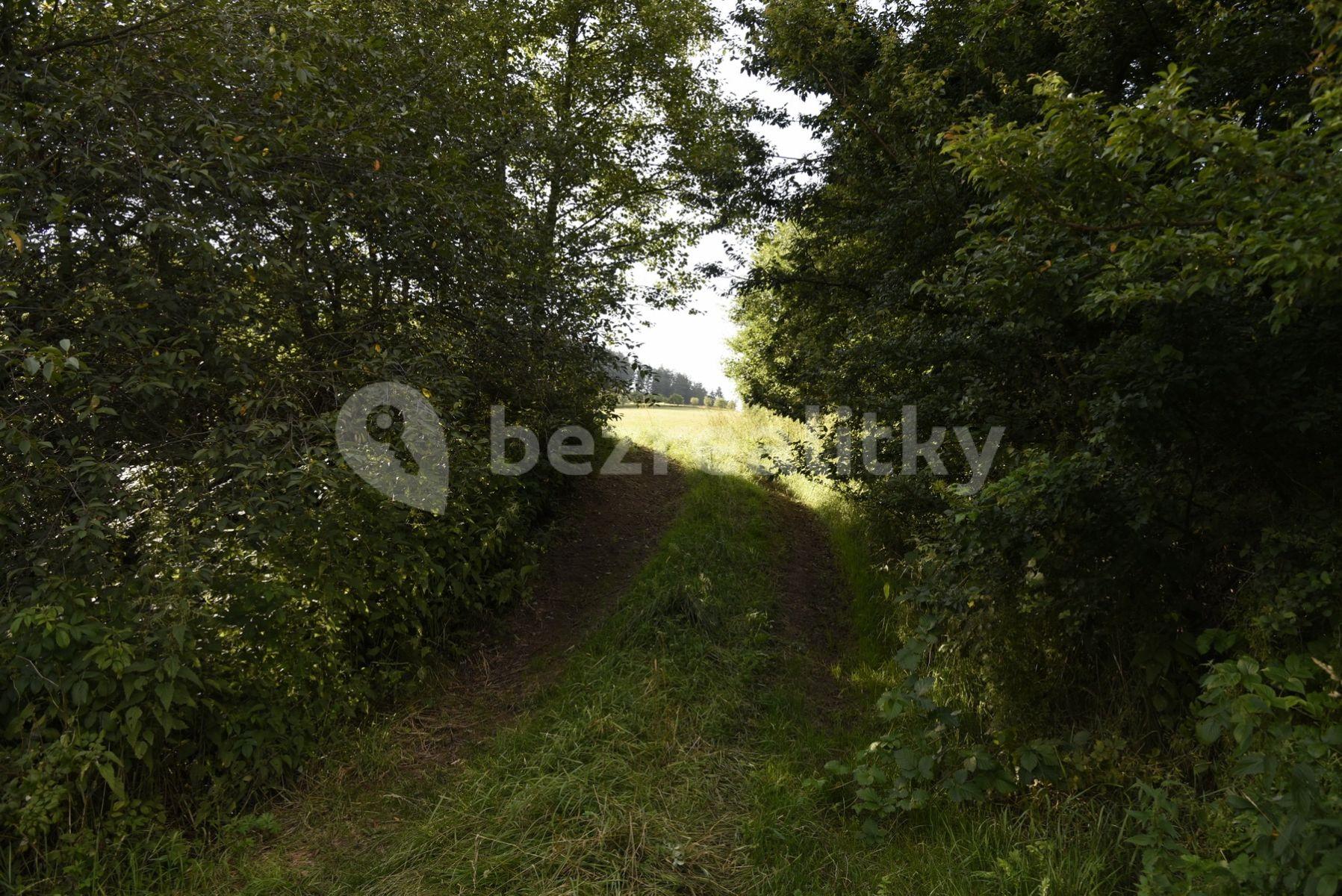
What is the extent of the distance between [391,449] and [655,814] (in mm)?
2776

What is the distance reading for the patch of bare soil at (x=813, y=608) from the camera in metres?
5.69

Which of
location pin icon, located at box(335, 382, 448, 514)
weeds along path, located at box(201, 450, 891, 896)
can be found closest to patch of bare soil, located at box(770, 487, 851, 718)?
weeds along path, located at box(201, 450, 891, 896)

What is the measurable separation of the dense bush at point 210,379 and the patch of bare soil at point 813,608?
9.77 feet

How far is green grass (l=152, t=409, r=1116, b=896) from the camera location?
3.37 m

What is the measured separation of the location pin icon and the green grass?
1612mm

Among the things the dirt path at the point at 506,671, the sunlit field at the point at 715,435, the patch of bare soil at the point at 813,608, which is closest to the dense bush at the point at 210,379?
the dirt path at the point at 506,671

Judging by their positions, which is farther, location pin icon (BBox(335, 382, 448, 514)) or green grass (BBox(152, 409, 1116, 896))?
location pin icon (BBox(335, 382, 448, 514))

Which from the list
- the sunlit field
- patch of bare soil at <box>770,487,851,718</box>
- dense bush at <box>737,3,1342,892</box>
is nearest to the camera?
dense bush at <box>737,3,1342,892</box>

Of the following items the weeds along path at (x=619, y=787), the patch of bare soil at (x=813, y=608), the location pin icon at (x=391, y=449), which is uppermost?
the location pin icon at (x=391, y=449)

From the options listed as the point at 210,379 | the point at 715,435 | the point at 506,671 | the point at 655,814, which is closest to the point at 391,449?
the point at 210,379

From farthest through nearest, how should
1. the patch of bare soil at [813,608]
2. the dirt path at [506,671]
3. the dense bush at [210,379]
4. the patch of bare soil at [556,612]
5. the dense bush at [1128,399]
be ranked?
the patch of bare soil at [813,608] < the patch of bare soil at [556,612] < the dirt path at [506,671] < the dense bush at [210,379] < the dense bush at [1128,399]

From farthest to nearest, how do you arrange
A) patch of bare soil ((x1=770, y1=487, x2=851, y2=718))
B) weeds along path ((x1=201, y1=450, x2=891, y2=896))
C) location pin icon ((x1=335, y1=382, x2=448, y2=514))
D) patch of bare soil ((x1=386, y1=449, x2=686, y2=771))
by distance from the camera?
patch of bare soil ((x1=770, y1=487, x2=851, y2=718)) → patch of bare soil ((x1=386, y1=449, x2=686, y2=771)) → location pin icon ((x1=335, y1=382, x2=448, y2=514)) → weeds along path ((x1=201, y1=450, x2=891, y2=896))

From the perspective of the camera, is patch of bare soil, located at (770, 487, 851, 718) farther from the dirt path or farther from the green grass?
the dirt path

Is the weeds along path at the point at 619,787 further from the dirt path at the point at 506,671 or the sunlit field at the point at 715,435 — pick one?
the sunlit field at the point at 715,435
